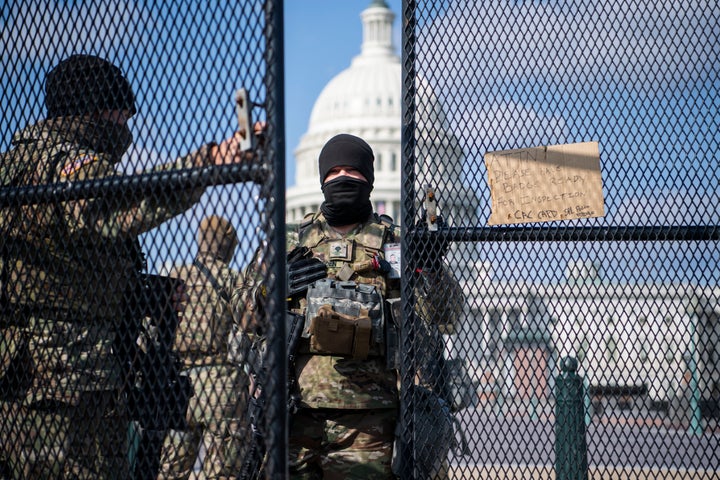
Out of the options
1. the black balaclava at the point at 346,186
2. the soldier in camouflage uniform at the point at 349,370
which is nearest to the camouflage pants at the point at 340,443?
the soldier in camouflage uniform at the point at 349,370

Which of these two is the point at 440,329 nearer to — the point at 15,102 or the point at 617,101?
the point at 617,101

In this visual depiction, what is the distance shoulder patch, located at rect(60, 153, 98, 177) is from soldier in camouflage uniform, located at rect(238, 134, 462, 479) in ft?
3.05

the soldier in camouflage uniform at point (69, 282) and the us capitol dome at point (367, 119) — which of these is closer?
the soldier in camouflage uniform at point (69, 282)

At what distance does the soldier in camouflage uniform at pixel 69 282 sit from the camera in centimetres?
289

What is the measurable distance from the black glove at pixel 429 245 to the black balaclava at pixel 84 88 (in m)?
1.20

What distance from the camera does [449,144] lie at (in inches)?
146

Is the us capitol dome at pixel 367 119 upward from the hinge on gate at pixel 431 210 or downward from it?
upward

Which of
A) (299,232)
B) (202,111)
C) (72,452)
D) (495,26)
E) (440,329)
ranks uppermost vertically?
(495,26)

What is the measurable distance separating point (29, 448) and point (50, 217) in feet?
2.30

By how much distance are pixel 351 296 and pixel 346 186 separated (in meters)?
0.52

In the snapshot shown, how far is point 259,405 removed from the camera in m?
3.54

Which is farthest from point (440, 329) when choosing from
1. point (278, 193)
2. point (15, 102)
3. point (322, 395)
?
point (15, 102)

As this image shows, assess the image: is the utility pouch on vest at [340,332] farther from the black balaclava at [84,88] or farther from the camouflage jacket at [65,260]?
the black balaclava at [84,88]

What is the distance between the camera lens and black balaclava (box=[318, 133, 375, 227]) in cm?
420
